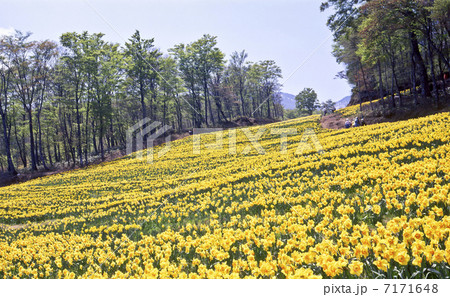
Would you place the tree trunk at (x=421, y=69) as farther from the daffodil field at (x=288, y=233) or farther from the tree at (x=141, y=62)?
the tree at (x=141, y=62)

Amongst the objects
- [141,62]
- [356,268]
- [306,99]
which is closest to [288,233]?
[356,268]

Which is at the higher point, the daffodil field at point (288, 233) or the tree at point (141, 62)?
the tree at point (141, 62)

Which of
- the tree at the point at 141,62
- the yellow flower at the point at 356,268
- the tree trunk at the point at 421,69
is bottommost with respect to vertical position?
the yellow flower at the point at 356,268

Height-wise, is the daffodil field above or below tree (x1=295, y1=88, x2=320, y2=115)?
below

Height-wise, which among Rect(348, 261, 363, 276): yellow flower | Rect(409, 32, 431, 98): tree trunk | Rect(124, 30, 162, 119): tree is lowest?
Rect(348, 261, 363, 276): yellow flower

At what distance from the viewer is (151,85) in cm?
4653

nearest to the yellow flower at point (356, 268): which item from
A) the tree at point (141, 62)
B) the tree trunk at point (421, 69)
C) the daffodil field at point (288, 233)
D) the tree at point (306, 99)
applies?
the daffodil field at point (288, 233)

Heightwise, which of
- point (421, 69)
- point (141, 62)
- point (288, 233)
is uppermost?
point (141, 62)

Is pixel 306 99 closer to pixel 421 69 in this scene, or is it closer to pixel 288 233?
pixel 421 69

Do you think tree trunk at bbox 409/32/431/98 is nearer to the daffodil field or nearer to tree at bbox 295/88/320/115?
the daffodil field

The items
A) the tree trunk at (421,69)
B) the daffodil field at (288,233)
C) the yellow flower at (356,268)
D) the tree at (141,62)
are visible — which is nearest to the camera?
the yellow flower at (356,268)

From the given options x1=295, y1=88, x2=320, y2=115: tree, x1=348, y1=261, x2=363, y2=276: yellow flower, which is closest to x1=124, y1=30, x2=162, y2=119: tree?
x1=348, y1=261, x2=363, y2=276: yellow flower

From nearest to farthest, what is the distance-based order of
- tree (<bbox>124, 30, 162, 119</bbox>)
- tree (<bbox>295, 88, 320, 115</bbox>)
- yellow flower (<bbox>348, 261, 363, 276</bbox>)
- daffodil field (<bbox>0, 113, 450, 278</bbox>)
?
yellow flower (<bbox>348, 261, 363, 276</bbox>)
daffodil field (<bbox>0, 113, 450, 278</bbox>)
tree (<bbox>124, 30, 162, 119</bbox>)
tree (<bbox>295, 88, 320, 115</bbox>)

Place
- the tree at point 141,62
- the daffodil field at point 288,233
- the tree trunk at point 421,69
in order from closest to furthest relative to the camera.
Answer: the daffodil field at point 288,233
the tree trunk at point 421,69
the tree at point 141,62
